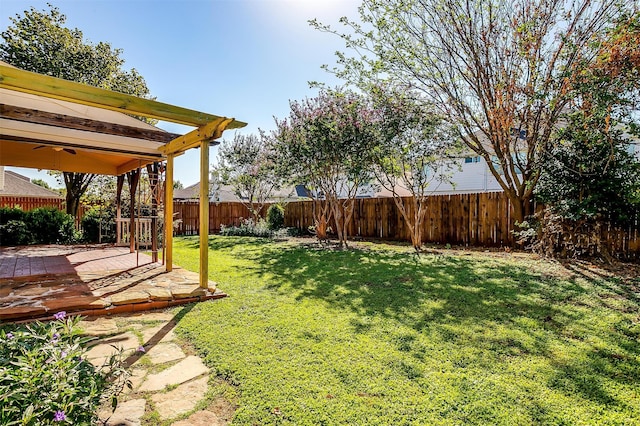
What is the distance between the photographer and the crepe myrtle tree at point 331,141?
873 centimetres

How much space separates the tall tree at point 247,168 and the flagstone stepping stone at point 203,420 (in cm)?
1213

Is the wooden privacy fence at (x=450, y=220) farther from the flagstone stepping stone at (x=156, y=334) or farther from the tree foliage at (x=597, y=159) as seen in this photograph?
the flagstone stepping stone at (x=156, y=334)

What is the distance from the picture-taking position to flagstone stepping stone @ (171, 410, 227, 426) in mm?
1852

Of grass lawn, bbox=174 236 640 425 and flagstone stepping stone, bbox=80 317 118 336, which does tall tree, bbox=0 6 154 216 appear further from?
flagstone stepping stone, bbox=80 317 118 336

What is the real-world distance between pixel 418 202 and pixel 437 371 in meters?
7.20

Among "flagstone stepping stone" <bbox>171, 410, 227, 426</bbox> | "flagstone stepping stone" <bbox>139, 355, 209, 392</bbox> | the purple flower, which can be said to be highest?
the purple flower

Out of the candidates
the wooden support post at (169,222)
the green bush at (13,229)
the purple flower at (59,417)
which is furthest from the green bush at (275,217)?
the purple flower at (59,417)

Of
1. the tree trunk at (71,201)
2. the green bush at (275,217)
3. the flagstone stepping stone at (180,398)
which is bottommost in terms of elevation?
the flagstone stepping stone at (180,398)

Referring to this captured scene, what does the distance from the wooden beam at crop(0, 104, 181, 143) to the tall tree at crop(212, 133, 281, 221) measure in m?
8.38

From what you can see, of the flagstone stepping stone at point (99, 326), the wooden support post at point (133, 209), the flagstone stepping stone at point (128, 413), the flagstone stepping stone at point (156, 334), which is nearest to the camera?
the flagstone stepping stone at point (128, 413)

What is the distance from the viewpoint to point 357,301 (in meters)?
4.15

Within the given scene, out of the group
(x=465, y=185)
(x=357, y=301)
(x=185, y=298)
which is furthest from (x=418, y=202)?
(x=465, y=185)

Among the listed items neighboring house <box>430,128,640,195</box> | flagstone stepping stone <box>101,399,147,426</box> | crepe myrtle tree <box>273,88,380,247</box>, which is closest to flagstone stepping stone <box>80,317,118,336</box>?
flagstone stepping stone <box>101,399,147,426</box>

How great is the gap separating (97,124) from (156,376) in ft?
13.1
